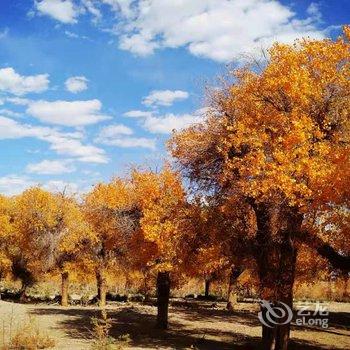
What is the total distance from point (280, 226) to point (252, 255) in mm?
2439

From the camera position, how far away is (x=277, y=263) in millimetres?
21844

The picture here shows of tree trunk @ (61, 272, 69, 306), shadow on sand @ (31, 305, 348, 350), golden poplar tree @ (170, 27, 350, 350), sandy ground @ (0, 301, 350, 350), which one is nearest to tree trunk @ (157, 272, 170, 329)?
shadow on sand @ (31, 305, 348, 350)

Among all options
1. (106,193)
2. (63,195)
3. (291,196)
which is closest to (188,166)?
(291,196)

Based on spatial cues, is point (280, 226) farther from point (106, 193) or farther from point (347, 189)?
point (106, 193)

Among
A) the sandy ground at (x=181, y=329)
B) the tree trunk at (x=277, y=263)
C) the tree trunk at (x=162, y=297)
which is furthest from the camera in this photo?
the tree trunk at (x=162, y=297)

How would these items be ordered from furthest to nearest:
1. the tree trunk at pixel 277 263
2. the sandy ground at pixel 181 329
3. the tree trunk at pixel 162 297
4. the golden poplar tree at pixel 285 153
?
1. the tree trunk at pixel 162 297
2. the sandy ground at pixel 181 329
3. the tree trunk at pixel 277 263
4. the golden poplar tree at pixel 285 153

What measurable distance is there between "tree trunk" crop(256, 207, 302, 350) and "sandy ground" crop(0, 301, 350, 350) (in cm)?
544

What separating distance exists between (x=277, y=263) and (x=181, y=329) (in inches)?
513

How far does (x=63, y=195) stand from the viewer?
166 ft

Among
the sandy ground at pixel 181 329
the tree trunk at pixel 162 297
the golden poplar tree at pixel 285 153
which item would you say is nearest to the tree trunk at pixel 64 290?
the sandy ground at pixel 181 329

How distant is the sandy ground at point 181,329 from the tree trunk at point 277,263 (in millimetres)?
5445

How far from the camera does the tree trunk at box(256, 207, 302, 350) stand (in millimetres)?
20719

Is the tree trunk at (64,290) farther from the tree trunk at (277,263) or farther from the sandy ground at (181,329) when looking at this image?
the tree trunk at (277,263)

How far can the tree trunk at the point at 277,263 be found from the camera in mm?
20719
